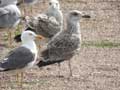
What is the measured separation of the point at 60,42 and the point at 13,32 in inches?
139

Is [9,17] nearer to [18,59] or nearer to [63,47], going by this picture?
[63,47]

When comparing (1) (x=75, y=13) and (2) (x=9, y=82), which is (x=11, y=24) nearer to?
(1) (x=75, y=13)

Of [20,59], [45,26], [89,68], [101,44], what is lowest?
[101,44]

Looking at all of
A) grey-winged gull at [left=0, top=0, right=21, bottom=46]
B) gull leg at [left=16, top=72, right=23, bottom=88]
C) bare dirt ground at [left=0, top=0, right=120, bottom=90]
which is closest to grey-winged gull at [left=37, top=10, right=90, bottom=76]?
bare dirt ground at [left=0, top=0, right=120, bottom=90]

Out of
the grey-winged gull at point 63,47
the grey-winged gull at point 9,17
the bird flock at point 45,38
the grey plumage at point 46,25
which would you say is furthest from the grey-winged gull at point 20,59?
the grey-winged gull at point 9,17

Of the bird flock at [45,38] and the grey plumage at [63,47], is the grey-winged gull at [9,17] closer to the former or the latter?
the bird flock at [45,38]

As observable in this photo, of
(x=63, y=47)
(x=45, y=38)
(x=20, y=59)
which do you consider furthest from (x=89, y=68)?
(x=20, y=59)

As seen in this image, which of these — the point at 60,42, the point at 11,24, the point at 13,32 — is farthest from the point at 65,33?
the point at 13,32

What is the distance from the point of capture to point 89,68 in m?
10.6

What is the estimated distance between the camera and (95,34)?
43.5 ft

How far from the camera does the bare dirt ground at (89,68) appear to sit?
9.59 metres

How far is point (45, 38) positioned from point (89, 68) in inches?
51.0

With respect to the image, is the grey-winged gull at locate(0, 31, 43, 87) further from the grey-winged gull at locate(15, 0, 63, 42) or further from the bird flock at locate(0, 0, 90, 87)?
the grey-winged gull at locate(15, 0, 63, 42)

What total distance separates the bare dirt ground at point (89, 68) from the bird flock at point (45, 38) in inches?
10.9
